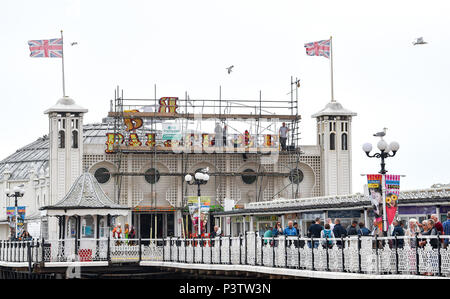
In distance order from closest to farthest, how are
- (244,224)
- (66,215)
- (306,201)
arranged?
(66,215) → (306,201) → (244,224)

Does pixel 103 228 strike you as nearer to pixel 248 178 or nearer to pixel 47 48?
pixel 47 48

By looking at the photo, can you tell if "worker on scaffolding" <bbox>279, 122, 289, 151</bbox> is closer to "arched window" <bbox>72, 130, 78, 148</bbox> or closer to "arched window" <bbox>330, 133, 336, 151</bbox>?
"arched window" <bbox>330, 133, 336, 151</bbox>

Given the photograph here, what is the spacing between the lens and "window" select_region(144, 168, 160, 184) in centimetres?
6604

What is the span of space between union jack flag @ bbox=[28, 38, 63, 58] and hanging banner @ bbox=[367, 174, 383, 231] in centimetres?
3805

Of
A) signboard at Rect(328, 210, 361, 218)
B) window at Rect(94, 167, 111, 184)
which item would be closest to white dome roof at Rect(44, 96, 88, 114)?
window at Rect(94, 167, 111, 184)

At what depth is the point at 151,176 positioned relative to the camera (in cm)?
6644

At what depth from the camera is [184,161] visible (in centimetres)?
6700

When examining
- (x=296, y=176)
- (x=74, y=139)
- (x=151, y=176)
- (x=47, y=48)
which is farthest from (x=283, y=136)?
(x=47, y=48)
